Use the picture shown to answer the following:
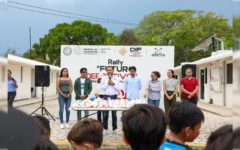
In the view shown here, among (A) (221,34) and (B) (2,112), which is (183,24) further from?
(B) (2,112)

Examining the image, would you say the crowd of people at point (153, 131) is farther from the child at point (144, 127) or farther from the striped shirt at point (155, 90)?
the striped shirt at point (155, 90)

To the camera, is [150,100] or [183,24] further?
[183,24]

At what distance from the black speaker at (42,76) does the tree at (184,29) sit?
16514 millimetres

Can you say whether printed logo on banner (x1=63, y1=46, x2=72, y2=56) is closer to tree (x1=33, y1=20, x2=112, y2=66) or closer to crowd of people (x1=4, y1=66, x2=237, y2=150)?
crowd of people (x1=4, y1=66, x2=237, y2=150)

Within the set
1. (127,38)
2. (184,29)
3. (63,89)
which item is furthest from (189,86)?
(127,38)

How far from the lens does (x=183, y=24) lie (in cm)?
2217

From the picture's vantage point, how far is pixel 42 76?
8.06 metres

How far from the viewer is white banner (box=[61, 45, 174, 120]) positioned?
7750 millimetres

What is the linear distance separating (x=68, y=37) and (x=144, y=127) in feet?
105

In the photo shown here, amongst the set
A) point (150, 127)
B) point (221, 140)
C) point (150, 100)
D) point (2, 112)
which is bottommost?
point (150, 100)

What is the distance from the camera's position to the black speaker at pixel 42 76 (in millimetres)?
8015

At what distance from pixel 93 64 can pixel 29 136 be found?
24.3 feet

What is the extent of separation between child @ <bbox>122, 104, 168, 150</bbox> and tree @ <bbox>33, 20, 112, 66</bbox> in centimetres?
3038

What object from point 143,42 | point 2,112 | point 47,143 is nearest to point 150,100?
point 47,143
